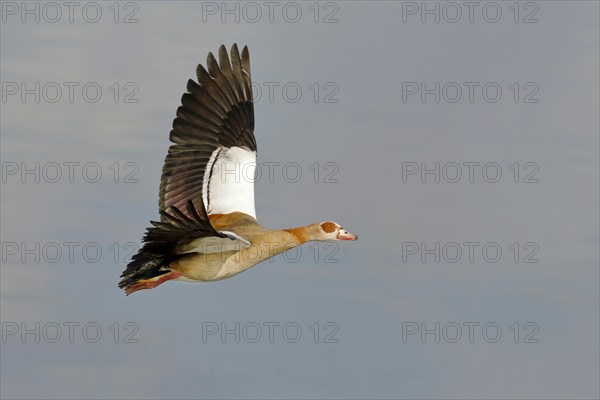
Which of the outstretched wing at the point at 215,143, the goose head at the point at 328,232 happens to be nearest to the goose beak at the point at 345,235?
the goose head at the point at 328,232

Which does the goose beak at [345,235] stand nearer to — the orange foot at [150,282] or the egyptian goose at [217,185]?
the egyptian goose at [217,185]

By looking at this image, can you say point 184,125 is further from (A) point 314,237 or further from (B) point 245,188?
(A) point 314,237

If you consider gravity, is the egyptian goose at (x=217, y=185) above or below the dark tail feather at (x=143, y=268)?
above

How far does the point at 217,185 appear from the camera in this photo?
1922 centimetres

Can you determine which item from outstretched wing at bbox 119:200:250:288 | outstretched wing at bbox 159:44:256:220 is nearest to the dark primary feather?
outstretched wing at bbox 119:200:250:288

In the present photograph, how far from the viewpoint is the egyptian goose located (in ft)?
56.6

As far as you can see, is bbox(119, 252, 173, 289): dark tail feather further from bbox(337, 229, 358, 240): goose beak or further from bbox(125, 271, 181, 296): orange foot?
bbox(337, 229, 358, 240): goose beak

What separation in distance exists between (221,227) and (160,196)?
1.10 meters

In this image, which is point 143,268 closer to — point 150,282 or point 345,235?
point 150,282

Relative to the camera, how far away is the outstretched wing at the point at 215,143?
750 inches

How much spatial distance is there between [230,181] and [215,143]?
2.43ft

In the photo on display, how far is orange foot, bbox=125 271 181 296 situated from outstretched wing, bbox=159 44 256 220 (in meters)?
1.73

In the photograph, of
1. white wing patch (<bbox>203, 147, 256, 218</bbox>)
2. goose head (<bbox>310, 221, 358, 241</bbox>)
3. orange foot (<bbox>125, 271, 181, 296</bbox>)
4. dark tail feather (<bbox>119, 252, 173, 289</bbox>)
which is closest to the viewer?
dark tail feather (<bbox>119, 252, 173, 289</bbox>)

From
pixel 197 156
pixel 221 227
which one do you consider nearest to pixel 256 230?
pixel 221 227
